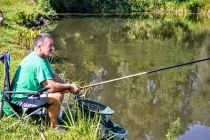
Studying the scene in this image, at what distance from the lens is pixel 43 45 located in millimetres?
6477

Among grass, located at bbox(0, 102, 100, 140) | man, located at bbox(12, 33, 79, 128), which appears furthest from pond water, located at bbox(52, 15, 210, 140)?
man, located at bbox(12, 33, 79, 128)

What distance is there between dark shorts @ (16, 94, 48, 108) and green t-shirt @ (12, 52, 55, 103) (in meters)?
0.08

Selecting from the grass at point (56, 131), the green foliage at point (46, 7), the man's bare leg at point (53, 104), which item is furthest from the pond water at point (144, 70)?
the man's bare leg at point (53, 104)

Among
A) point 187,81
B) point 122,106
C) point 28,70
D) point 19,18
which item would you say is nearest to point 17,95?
point 28,70

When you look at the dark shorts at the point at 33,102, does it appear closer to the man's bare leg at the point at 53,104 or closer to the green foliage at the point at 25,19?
the man's bare leg at the point at 53,104

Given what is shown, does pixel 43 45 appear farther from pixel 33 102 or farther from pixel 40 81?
pixel 33 102

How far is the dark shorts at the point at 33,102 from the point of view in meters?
6.51

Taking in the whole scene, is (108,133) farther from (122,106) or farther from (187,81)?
(187,81)

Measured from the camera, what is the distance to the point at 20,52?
45.7 ft

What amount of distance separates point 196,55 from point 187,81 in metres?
5.66

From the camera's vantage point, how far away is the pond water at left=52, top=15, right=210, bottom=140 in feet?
35.0

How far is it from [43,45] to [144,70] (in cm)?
1039

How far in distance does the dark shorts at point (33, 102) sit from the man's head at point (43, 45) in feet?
2.10

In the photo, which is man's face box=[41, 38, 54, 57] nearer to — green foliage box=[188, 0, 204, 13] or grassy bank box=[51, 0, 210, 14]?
grassy bank box=[51, 0, 210, 14]
